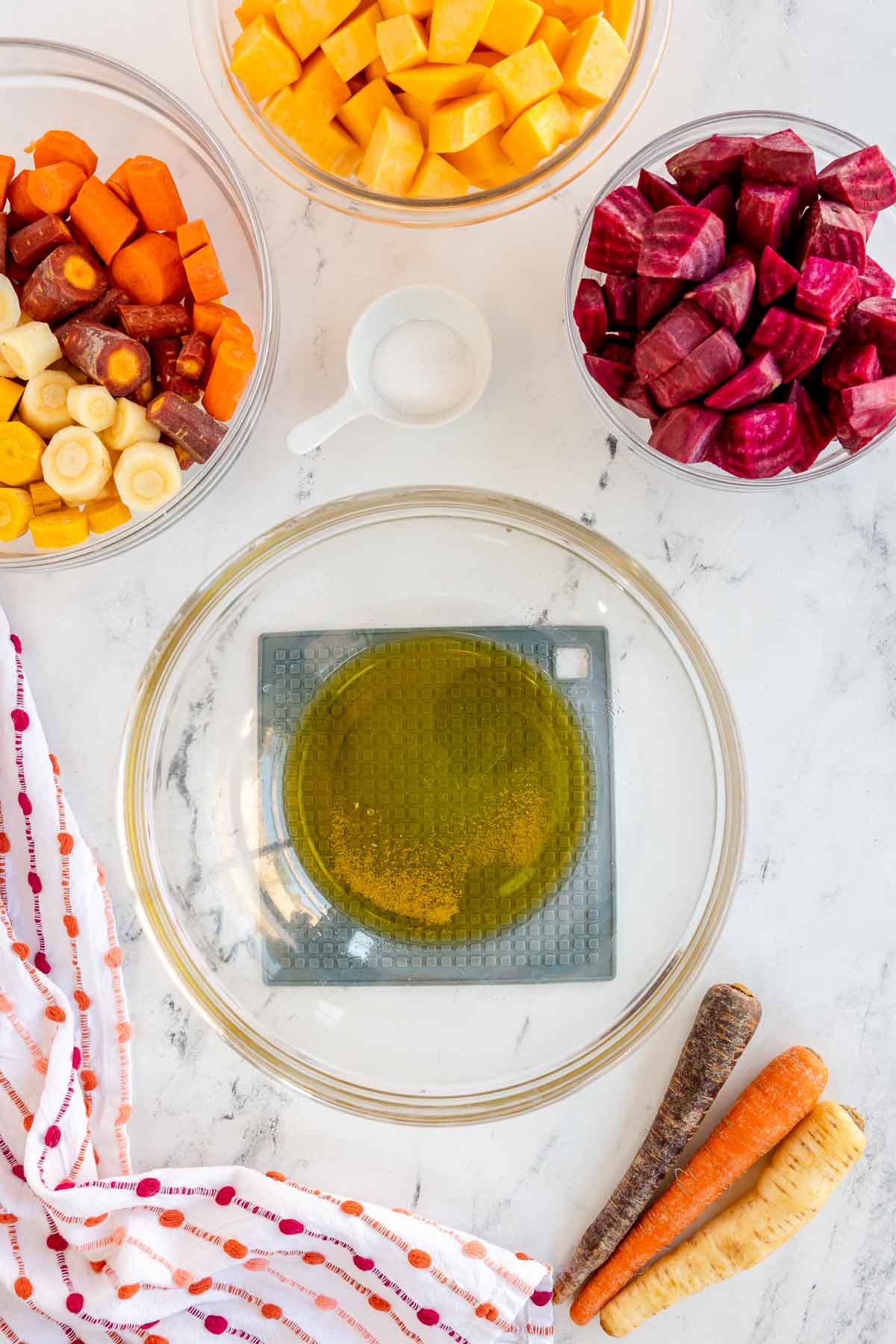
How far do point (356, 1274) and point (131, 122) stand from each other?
1.53 m

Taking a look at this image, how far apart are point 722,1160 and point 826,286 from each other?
1077 mm

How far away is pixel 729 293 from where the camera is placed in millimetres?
1026

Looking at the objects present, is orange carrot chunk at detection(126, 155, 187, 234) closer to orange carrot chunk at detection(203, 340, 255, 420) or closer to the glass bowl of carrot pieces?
the glass bowl of carrot pieces

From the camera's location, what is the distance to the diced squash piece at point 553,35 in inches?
41.8

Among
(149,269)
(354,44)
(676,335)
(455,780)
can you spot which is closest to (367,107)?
(354,44)

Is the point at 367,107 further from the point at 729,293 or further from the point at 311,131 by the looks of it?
the point at 729,293

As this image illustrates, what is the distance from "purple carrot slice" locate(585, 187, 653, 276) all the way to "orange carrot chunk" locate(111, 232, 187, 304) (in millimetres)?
488

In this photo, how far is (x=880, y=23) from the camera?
4.14 ft

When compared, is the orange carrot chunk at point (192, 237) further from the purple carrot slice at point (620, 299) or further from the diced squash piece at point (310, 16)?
the purple carrot slice at point (620, 299)

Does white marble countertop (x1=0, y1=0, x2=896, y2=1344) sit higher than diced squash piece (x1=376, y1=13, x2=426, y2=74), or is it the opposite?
diced squash piece (x1=376, y1=13, x2=426, y2=74)

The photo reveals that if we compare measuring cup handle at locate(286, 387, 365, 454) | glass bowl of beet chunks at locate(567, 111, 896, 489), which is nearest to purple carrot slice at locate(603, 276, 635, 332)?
glass bowl of beet chunks at locate(567, 111, 896, 489)

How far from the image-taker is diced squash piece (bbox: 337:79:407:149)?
3.54 ft

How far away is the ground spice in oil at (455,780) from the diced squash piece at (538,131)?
0.57 metres

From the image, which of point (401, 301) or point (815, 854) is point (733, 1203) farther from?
point (401, 301)
